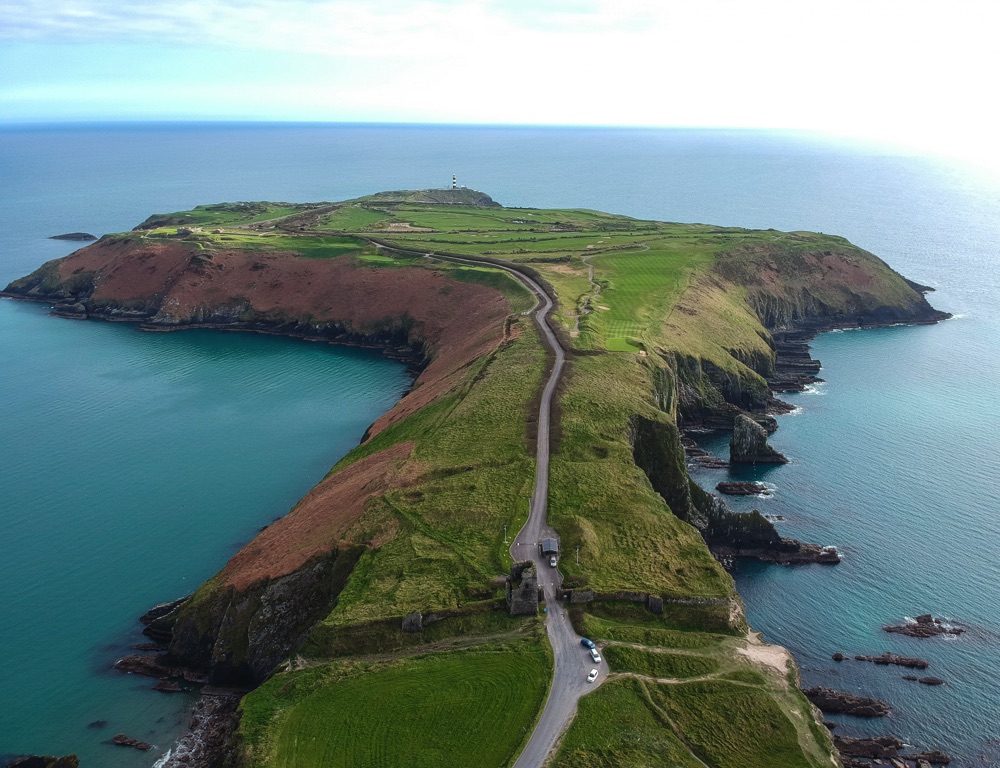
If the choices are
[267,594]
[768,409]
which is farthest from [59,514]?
[768,409]

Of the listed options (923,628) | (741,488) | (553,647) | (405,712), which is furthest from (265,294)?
(923,628)

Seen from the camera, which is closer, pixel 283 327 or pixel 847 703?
pixel 847 703

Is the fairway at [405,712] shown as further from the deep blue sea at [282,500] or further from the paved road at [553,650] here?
the deep blue sea at [282,500]

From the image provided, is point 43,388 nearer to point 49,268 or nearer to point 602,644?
point 49,268

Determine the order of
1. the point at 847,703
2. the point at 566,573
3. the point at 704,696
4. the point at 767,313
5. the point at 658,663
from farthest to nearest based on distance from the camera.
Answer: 1. the point at 767,313
2. the point at 566,573
3. the point at 847,703
4. the point at 658,663
5. the point at 704,696

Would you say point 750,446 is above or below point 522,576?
below

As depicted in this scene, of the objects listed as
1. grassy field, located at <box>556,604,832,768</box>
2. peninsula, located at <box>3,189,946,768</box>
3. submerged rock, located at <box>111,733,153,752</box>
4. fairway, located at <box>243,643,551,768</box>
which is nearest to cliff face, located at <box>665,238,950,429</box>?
peninsula, located at <box>3,189,946,768</box>

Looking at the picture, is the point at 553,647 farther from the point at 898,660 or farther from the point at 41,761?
the point at 41,761

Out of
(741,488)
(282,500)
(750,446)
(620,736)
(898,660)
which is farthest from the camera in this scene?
(750,446)
